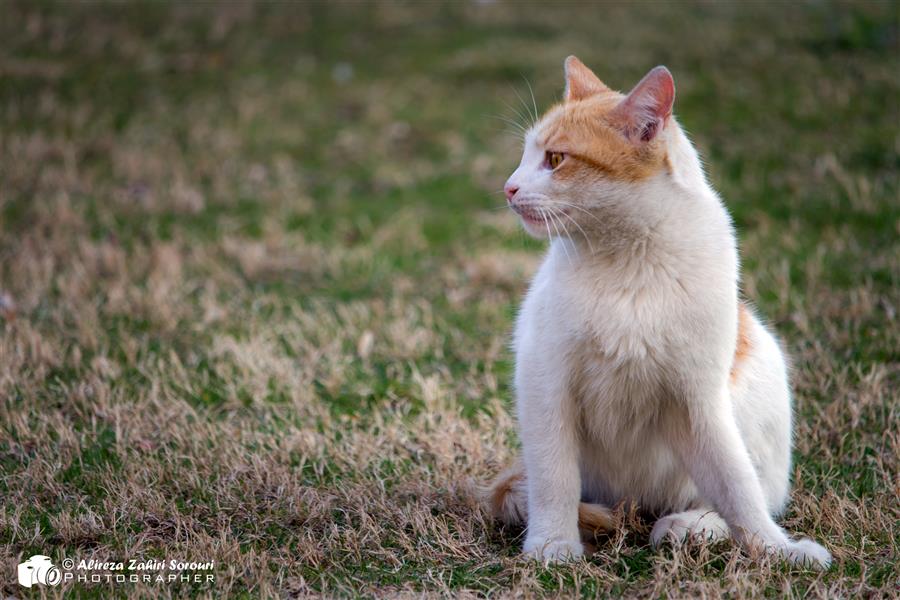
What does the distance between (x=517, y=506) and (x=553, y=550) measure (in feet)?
0.94

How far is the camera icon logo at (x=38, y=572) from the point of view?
115 inches

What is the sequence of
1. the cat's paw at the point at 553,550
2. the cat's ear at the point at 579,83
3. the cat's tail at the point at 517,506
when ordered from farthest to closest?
the cat's ear at the point at 579,83
the cat's tail at the point at 517,506
the cat's paw at the point at 553,550

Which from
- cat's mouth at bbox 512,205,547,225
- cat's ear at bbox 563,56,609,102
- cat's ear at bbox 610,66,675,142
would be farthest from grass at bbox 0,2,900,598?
cat's ear at bbox 563,56,609,102

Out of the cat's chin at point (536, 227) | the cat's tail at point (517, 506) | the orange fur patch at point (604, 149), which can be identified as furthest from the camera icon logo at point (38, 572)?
the orange fur patch at point (604, 149)

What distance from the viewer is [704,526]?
311 centimetres

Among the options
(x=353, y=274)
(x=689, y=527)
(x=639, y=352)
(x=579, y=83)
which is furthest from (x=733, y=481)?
(x=353, y=274)

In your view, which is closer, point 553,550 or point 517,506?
point 553,550

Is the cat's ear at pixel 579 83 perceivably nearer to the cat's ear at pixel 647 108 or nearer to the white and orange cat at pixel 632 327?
the white and orange cat at pixel 632 327

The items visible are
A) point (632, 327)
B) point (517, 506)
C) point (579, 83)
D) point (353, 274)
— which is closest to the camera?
point (632, 327)

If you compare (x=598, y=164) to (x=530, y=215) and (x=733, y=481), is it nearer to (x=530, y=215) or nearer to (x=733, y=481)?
(x=530, y=215)

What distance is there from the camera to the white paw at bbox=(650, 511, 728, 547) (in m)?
3.08

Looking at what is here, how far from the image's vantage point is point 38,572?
2967 mm

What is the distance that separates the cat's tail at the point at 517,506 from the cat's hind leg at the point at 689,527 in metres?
0.16

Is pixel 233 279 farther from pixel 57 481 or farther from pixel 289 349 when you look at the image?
pixel 57 481
